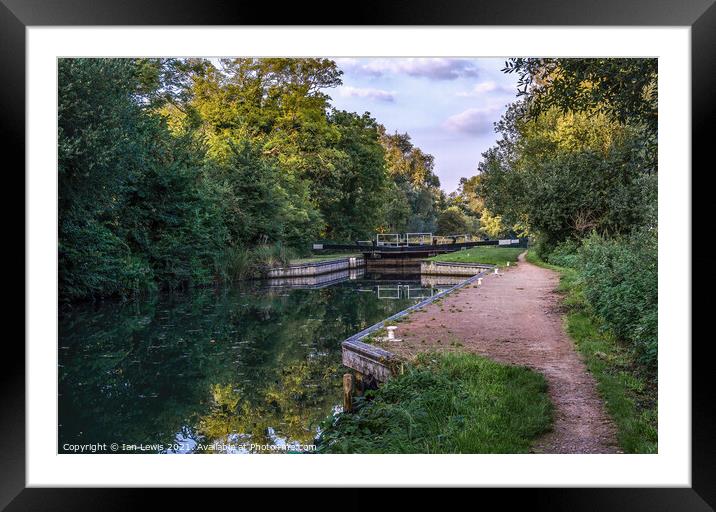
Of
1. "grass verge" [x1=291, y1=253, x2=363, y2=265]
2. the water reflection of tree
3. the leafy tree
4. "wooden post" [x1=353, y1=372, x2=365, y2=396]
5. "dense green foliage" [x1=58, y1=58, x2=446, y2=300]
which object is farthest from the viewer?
the leafy tree

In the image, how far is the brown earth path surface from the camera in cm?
388

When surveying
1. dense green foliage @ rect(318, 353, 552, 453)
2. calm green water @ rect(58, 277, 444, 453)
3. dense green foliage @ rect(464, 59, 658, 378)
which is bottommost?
calm green water @ rect(58, 277, 444, 453)

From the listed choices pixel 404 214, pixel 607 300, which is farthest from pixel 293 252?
pixel 607 300

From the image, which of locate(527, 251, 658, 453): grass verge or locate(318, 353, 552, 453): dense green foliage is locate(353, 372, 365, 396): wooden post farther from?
locate(527, 251, 658, 453): grass verge

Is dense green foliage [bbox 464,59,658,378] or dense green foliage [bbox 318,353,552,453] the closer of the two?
dense green foliage [bbox 318,353,552,453]

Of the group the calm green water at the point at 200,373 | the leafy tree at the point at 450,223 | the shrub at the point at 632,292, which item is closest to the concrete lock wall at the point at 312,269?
the calm green water at the point at 200,373

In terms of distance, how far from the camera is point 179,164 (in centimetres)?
1510

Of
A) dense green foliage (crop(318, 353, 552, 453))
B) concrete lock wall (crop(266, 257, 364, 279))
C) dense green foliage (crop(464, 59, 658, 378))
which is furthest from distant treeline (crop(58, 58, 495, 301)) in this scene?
dense green foliage (crop(464, 59, 658, 378))

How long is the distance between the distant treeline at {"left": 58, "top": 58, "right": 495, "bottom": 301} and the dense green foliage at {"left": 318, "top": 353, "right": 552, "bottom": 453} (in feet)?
21.3
